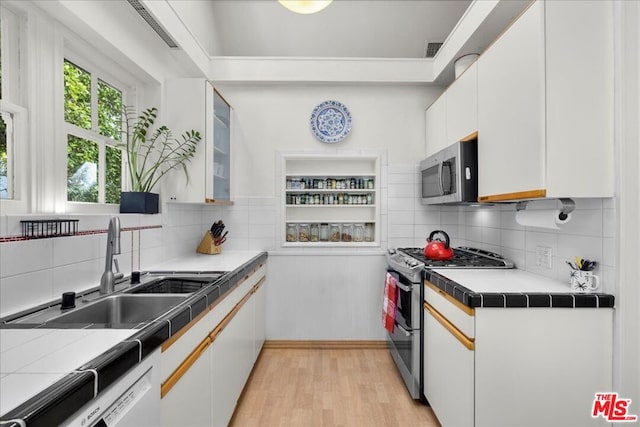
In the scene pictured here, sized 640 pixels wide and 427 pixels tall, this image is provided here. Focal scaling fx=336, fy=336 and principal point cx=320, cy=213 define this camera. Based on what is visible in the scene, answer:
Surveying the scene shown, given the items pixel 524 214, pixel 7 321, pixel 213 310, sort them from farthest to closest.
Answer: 1. pixel 524 214
2. pixel 213 310
3. pixel 7 321

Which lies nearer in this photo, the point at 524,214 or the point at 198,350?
the point at 198,350

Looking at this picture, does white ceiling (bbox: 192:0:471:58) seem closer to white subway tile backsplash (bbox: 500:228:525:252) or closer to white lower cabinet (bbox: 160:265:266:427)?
white subway tile backsplash (bbox: 500:228:525:252)

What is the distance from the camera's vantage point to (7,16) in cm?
146

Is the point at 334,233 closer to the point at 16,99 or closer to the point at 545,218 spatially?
the point at 545,218

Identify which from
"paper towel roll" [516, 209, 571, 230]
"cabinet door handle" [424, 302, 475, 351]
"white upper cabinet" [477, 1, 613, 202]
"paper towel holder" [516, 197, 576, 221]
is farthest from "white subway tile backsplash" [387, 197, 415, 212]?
"white upper cabinet" [477, 1, 613, 202]

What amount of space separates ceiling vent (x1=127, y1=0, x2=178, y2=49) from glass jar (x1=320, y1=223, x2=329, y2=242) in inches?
76.7

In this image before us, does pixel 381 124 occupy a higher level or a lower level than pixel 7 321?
higher

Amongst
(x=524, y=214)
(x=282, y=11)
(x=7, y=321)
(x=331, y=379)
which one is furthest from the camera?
(x=282, y=11)

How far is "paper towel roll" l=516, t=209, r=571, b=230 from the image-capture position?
65.2 inches

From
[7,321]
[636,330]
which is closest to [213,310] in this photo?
[7,321]

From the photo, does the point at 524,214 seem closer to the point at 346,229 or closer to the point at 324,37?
the point at 346,229

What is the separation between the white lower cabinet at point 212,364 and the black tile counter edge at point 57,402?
394 mm

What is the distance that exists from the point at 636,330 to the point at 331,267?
7.12 ft

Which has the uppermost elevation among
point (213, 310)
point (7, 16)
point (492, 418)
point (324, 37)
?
point (324, 37)
